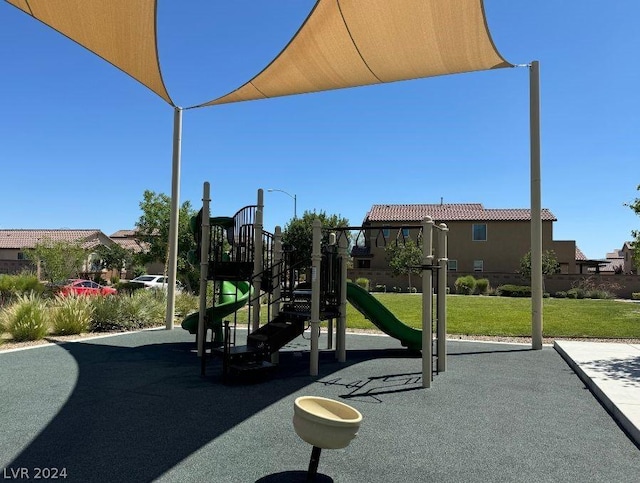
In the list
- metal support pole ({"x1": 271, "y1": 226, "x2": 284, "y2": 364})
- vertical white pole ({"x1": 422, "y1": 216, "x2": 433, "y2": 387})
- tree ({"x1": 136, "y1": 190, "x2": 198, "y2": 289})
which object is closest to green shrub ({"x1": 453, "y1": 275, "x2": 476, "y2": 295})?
tree ({"x1": 136, "y1": 190, "x2": 198, "y2": 289})

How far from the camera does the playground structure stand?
7.24 metres

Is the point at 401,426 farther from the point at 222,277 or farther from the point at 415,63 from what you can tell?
the point at 415,63

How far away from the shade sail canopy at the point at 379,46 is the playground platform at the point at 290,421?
6003 mm

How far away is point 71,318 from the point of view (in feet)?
36.9

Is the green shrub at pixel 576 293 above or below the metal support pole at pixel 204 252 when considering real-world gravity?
below

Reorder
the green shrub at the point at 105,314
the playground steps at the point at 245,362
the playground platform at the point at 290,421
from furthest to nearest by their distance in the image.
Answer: the green shrub at the point at 105,314
the playground steps at the point at 245,362
the playground platform at the point at 290,421

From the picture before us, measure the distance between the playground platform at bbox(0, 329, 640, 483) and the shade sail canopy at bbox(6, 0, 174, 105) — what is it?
6021 millimetres

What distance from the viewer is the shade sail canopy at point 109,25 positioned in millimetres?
7750

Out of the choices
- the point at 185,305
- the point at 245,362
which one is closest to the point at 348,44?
the point at 245,362

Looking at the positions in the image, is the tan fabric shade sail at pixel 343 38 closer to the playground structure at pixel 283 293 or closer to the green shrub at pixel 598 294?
the playground structure at pixel 283 293

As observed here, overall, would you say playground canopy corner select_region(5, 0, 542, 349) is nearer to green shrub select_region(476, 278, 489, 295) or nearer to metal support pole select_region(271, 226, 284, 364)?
metal support pole select_region(271, 226, 284, 364)

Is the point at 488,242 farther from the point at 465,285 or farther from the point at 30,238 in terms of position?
the point at 30,238

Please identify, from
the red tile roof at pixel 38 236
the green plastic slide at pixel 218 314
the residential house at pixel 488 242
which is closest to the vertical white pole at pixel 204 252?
the green plastic slide at pixel 218 314

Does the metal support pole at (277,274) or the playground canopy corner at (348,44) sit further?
the metal support pole at (277,274)
